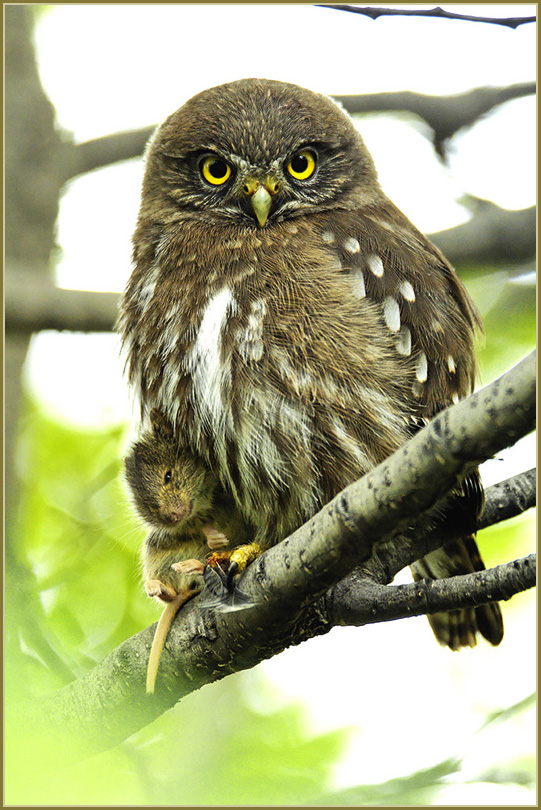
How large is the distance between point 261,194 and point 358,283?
2.16 ft

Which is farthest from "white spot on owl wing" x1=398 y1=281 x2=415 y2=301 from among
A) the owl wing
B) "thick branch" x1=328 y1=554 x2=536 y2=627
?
"thick branch" x1=328 y1=554 x2=536 y2=627

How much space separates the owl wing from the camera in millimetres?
3279

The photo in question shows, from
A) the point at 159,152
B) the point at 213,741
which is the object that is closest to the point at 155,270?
the point at 159,152

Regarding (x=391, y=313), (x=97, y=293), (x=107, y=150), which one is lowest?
(x=391, y=313)

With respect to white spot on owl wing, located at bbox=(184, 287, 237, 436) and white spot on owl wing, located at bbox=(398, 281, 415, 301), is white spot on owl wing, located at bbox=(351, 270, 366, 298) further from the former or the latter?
white spot on owl wing, located at bbox=(184, 287, 237, 436)

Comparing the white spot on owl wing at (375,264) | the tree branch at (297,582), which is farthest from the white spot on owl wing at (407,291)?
the tree branch at (297,582)

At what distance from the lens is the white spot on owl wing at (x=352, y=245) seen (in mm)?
3436

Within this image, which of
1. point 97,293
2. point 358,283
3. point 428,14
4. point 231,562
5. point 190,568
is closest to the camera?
point 428,14

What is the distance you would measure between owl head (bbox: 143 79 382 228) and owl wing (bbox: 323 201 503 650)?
0.77 ft

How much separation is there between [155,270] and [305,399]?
1.09 metres

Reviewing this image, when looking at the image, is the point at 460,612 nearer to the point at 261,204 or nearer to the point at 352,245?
the point at 352,245

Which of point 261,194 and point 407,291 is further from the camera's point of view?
point 261,194

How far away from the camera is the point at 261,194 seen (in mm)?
3650

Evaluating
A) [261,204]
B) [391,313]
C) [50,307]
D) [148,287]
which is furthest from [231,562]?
[50,307]
